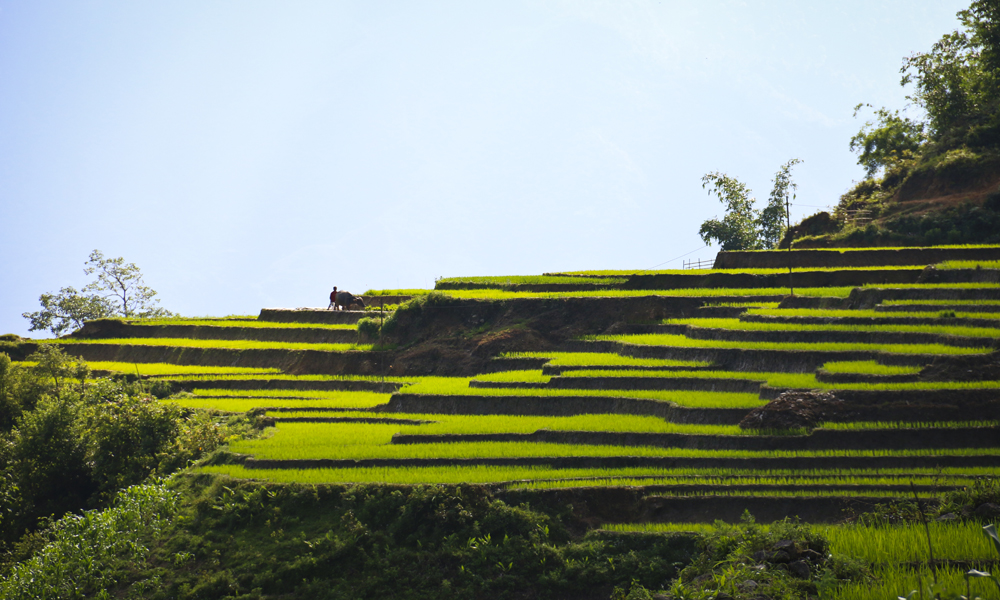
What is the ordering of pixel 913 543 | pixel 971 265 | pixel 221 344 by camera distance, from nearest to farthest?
1. pixel 913 543
2. pixel 971 265
3. pixel 221 344

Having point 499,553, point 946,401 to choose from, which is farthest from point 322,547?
point 946,401

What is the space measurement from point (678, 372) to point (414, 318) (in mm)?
12583

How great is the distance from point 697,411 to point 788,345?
403 cm

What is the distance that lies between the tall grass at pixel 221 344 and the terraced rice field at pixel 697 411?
8.98ft

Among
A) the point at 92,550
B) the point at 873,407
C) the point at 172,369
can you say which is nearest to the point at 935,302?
the point at 873,407

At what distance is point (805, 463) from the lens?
13.5m

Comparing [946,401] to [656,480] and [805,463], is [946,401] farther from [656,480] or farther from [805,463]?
[656,480]

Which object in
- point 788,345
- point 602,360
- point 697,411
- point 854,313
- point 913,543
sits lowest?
point 913,543

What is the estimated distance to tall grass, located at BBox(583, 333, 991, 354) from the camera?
52.5 feet

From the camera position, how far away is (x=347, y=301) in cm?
3506

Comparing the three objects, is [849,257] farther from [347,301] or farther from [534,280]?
[347,301]

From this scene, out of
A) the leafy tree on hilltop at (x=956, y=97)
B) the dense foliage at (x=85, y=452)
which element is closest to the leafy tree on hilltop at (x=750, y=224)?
the leafy tree on hilltop at (x=956, y=97)

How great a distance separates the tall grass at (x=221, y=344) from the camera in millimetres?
29500

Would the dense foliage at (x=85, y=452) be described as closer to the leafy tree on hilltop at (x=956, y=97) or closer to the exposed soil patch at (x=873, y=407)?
the exposed soil patch at (x=873, y=407)
